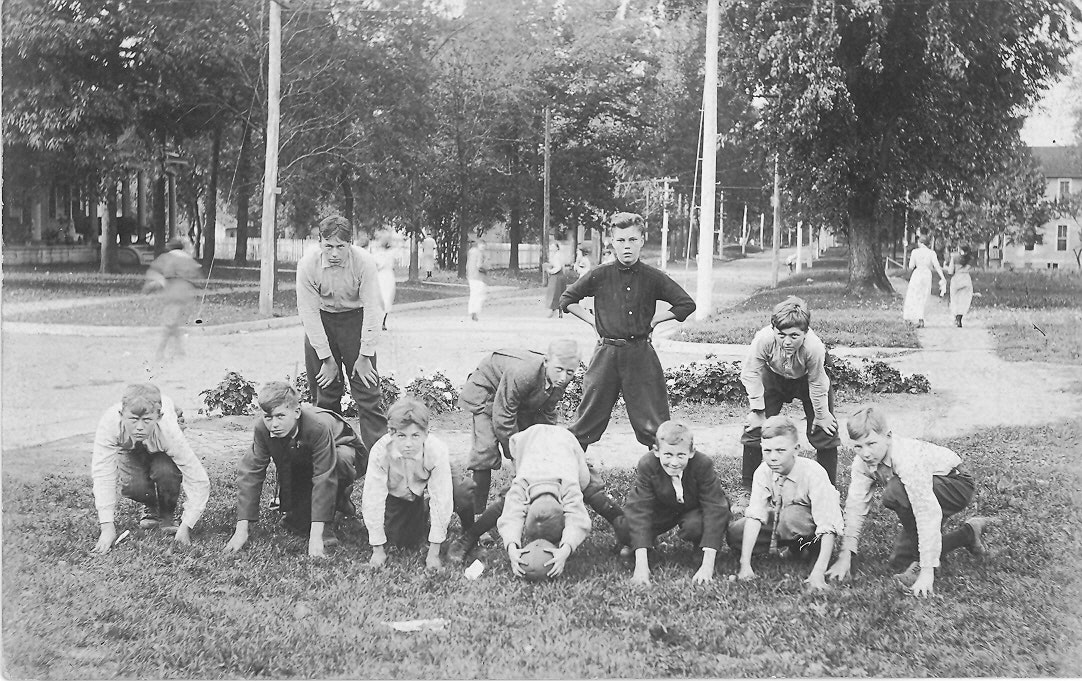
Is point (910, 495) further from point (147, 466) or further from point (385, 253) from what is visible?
point (385, 253)

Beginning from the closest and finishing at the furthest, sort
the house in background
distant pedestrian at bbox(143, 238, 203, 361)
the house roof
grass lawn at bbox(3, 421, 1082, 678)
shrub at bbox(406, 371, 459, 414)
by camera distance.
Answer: grass lawn at bbox(3, 421, 1082, 678) < the house in background < the house roof < distant pedestrian at bbox(143, 238, 203, 361) < shrub at bbox(406, 371, 459, 414)

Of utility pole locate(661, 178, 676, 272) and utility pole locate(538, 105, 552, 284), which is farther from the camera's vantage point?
utility pole locate(538, 105, 552, 284)

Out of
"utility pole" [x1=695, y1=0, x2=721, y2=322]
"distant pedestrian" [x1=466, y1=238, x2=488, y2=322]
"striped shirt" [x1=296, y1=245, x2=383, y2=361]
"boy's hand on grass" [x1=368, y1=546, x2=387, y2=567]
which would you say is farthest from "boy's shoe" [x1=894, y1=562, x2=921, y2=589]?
"distant pedestrian" [x1=466, y1=238, x2=488, y2=322]

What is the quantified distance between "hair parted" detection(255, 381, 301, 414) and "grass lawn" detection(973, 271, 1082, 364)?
5.06 meters

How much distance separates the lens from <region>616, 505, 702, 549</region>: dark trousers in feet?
15.8

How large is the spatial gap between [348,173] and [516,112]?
1.60 metres

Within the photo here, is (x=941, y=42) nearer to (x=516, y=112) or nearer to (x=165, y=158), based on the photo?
(x=516, y=112)

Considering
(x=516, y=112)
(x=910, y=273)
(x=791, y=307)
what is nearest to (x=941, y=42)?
(x=910, y=273)

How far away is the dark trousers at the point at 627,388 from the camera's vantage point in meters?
5.81

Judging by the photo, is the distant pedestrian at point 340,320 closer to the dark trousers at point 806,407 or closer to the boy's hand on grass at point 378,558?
the boy's hand on grass at point 378,558

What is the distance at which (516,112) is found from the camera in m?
7.38

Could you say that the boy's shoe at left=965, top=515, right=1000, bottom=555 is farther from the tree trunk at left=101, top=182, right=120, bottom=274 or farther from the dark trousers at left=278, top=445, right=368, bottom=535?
the tree trunk at left=101, top=182, right=120, bottom=274

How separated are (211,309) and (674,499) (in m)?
5.80

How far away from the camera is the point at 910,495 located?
4.63 metres
